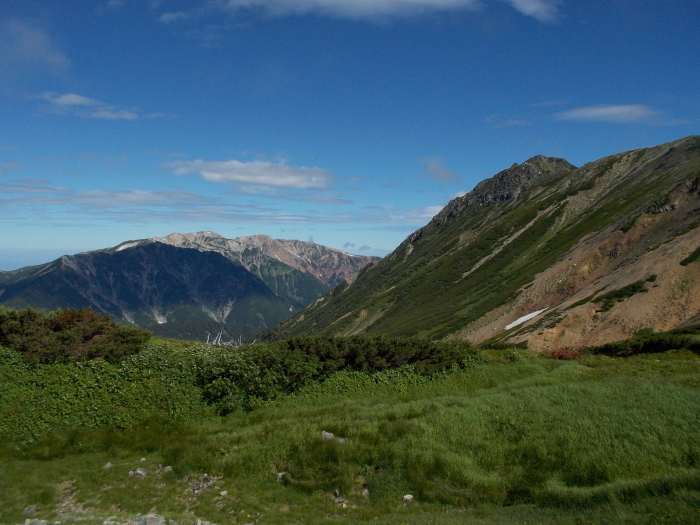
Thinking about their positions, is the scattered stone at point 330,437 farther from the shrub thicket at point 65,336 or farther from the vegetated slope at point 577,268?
the vegetated slope at point 577,268

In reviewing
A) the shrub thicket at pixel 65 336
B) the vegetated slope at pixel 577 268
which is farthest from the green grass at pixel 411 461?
the vegetated slope at pixel 577 268

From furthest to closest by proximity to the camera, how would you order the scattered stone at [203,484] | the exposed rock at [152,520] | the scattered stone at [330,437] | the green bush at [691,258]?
the green bush at [691,258]
the scattered stone at [330,437]
the scattered stone at [203,484]
the exposed rock at [152,520]

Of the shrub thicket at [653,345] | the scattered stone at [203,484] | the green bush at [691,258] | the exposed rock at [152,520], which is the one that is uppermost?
the green bush at [691,258]

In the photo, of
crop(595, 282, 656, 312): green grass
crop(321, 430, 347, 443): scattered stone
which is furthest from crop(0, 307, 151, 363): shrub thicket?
crop(595, 282, 656, 312): green grass

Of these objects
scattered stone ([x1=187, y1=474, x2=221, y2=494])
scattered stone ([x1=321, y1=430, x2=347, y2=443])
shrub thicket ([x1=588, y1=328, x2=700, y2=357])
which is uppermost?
shrub thicket ([x1=588, y1=328, x2=700, y2=357])

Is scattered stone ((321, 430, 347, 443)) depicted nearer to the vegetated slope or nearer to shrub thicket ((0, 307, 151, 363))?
shrub thicket ((0, 307, 151, 363))

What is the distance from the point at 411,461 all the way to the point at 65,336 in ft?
55.4

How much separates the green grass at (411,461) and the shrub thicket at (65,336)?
16.4 feet

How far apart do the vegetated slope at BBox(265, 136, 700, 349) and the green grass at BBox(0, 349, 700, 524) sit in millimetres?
45500

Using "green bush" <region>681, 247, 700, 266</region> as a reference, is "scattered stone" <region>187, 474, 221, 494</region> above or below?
below

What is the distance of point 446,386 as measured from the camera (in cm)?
2188

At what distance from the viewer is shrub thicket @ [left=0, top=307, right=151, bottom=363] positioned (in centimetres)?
1969

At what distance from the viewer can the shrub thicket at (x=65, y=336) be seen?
1969 cm

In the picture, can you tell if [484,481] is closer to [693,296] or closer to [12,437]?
[12,437]
